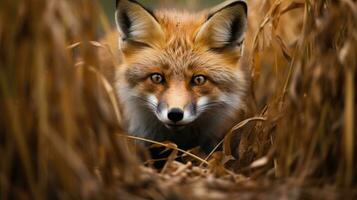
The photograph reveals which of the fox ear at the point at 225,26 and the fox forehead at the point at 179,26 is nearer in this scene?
the fox ear at the point at 225,26

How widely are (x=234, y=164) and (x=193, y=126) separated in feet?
1.79

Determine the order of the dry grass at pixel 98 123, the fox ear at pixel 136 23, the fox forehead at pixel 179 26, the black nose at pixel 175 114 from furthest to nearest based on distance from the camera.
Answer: the fox forehead at pixel 179 26 < the fox ear at pixel 136 23 < the black nose at pixel 175 114 < the dry grass at pixel 98 123

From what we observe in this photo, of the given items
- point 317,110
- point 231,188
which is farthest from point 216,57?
point 231,188

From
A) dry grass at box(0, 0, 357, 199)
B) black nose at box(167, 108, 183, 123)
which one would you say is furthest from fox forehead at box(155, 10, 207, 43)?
dry grass at box(0, 0, 357, 199)

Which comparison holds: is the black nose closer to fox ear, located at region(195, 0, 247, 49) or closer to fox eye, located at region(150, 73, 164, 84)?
fox eye, located at region(150, 73, 164, 84)

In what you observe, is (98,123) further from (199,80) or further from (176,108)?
(199,80)

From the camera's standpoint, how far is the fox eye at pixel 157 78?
510 cm

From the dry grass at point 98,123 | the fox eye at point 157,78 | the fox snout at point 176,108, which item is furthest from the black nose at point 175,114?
the dry grass at point 98,123

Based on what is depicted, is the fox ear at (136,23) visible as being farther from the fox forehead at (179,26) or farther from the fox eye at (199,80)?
the fox eye at (199,80)

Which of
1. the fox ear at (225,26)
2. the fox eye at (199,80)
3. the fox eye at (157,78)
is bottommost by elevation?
the fox eye at (199,80)

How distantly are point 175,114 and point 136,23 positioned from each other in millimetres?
710

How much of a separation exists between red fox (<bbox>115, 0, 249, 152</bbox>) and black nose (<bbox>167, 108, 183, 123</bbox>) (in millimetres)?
111

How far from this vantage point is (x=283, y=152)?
12.8 ft

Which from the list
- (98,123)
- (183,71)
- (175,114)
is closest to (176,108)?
(175,114)
